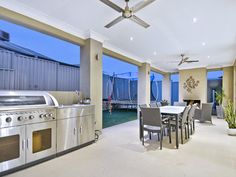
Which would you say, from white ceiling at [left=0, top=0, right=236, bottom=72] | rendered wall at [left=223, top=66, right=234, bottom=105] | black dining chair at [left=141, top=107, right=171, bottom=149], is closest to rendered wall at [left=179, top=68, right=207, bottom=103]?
rendered wall at [left=223, top=66, right=234, bottom=105]

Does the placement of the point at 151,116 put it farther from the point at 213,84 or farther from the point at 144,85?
the point at 213,84

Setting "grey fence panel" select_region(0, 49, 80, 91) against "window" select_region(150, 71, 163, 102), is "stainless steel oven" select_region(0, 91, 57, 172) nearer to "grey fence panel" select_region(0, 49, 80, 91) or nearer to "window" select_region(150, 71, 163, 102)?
"grey fence panel" select_region(0, 49, 80, 91)

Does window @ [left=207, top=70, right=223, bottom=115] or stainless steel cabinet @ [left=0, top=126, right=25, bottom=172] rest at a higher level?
window @ [left=207, top=70, right=223, bottom=115]

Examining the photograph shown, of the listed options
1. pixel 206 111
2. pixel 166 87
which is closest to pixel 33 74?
pixel 206 111

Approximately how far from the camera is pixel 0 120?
2229 millimetres

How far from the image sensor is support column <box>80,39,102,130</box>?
4.29 m

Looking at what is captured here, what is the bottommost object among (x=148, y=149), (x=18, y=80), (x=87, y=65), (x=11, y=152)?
(x=148, y=149)

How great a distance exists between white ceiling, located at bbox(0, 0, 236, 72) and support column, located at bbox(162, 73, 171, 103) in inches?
202

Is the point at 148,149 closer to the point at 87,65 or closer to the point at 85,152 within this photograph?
the point at 85,152

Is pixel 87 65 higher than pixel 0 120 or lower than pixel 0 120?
higher

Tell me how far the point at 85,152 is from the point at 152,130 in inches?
59.0

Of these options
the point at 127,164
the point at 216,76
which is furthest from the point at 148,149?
the point at 216,76

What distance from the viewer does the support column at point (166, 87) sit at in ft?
35.3

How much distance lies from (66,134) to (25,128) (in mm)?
814
